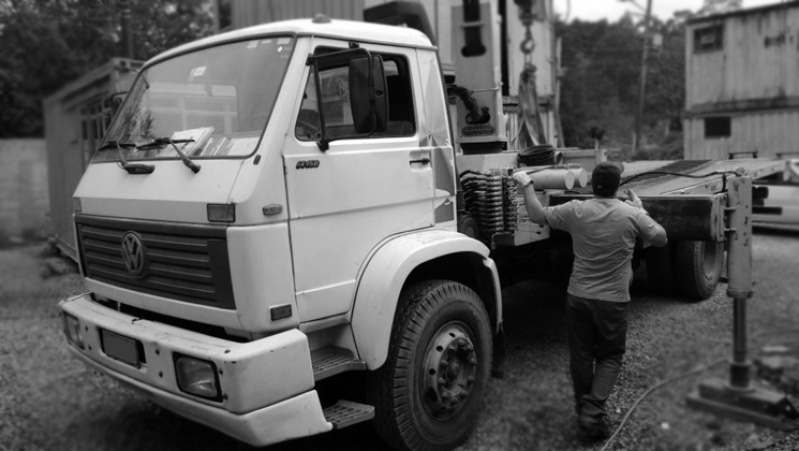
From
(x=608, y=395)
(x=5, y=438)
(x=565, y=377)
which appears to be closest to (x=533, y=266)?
(x=565, y=377)

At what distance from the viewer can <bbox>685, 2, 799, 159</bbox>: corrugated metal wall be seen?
2.83 m

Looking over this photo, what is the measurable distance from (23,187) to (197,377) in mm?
1322

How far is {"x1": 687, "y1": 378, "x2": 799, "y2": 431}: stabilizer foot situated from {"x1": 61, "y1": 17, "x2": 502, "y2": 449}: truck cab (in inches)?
53.6

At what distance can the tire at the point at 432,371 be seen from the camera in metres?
3.25

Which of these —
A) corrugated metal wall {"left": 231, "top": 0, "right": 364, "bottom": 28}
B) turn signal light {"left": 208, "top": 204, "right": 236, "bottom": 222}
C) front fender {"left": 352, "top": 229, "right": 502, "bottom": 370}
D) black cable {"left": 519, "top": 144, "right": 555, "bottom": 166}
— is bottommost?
front fender {"left": 352, "top": 229, "right": 502, "bottom": 370}

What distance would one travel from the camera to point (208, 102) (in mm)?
3244

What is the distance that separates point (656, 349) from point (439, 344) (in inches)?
51.9

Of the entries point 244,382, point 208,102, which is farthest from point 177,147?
point 244,382

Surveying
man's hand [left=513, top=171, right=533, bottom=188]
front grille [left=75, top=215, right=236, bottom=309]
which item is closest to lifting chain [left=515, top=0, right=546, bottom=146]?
man's hand [left=513, top=171, right=533, bottom=188]

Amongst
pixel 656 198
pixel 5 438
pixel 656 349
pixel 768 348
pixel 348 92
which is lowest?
pixel 5 438

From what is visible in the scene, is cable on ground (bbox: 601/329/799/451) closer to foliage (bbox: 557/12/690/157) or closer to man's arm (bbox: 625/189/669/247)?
man's arm (bbox: 625/189/669/247)

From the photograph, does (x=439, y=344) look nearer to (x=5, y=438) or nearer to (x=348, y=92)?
(x=348, y=92)

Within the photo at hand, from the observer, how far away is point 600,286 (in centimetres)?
356

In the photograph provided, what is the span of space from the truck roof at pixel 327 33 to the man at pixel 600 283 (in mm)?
1343
